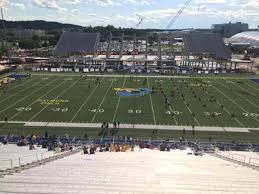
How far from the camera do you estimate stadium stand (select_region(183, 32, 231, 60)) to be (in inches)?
3664

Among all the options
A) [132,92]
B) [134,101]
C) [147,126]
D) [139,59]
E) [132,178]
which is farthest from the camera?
[139,59]

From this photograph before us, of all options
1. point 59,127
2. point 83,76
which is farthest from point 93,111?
point 83,76

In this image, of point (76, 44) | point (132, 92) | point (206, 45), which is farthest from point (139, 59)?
point (132, 92)

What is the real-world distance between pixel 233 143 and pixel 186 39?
73.8m

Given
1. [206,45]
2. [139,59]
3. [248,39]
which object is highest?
[206,45]

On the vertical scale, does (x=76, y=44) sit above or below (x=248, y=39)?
above

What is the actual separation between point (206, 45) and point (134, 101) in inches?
2285

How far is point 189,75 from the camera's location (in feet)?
221

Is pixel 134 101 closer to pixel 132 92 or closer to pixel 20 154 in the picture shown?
pixel 132 92

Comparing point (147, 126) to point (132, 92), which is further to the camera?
point (132, 92)

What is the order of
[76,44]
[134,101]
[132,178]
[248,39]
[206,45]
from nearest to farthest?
[132,178] < [134,101] < [76,44] < [206,45] < [248,39]

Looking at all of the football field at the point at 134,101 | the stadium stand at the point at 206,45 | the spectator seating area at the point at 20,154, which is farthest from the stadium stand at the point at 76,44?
the spectator seating area at the point at 20,154

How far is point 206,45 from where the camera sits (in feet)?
323

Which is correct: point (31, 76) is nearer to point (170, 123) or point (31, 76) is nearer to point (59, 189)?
point (170, 123)
